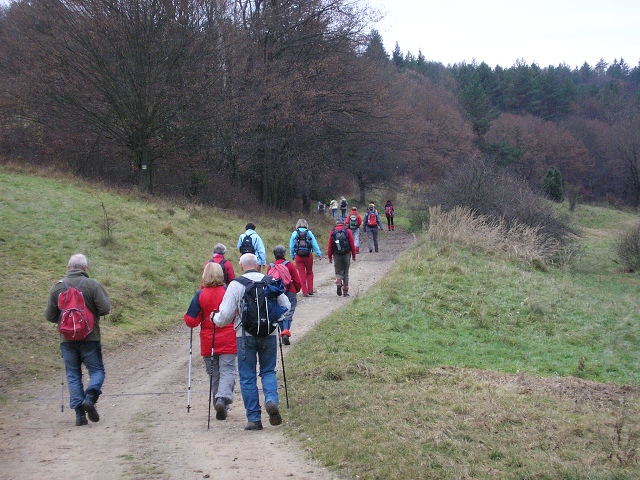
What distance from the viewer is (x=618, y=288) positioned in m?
23.0

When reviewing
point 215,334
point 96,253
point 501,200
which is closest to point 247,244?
point 96,253

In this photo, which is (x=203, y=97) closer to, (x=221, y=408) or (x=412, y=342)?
(x=412, y=342)

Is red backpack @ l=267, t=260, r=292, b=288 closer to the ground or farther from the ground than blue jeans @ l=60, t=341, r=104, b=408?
farther from the ground

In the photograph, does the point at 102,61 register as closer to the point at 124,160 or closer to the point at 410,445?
the point at 124,160

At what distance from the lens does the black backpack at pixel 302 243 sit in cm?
1445

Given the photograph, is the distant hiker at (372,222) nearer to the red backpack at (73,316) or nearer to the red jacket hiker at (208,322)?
the red jacket hiker at (208,322)

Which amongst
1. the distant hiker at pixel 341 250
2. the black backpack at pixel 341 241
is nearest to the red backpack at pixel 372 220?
the distant hiker at pixel 341 250

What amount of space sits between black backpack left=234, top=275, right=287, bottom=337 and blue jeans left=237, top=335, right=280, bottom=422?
0.13 metres

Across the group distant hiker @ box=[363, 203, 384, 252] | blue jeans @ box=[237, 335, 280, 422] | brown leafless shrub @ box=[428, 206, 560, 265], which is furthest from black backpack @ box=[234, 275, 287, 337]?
distant hiker @ box=[363, 203, 384, 252]

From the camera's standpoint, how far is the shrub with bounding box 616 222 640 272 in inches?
1190

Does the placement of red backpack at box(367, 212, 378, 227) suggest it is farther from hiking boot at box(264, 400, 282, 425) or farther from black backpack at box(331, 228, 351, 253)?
hiking boot at box(264, 400, 282, 425)

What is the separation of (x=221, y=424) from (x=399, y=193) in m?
44.0

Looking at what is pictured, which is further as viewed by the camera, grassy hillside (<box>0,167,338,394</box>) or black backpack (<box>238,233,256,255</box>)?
black backpack (<box>238,233,256,255</box>)

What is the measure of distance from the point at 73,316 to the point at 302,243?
7519 millimetres
